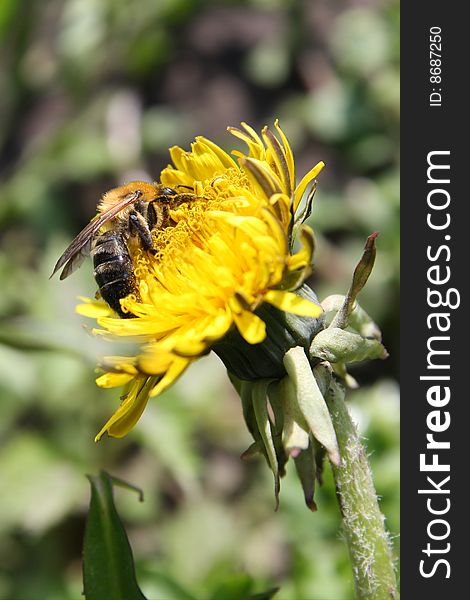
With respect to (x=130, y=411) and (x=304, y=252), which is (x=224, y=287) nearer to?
(x=304, y=252)

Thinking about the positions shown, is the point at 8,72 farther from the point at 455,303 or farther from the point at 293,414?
the point at 293,414

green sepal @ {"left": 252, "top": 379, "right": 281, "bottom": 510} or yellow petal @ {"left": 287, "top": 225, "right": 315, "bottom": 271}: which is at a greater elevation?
yellow petal @ {"left": 287, "top": 225, "right": 315, "bottom": 271}

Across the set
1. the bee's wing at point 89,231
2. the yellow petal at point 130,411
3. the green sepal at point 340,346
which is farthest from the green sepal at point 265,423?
the bee's wing at point 89,231

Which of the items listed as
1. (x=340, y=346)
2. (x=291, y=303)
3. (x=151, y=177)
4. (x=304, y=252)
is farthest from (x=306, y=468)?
(x=151, y=177)

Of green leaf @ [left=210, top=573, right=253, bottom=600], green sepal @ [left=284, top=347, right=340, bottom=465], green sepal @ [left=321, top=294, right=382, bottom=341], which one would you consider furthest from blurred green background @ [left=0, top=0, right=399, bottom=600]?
green sepal @ [left=284, top=347, right=340, bottom=465]

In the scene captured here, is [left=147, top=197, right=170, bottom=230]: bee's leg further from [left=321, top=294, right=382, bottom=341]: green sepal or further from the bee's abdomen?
[left=321, top=294, right=382, bottom=341]: green sepal

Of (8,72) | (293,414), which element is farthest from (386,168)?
(293,414)
